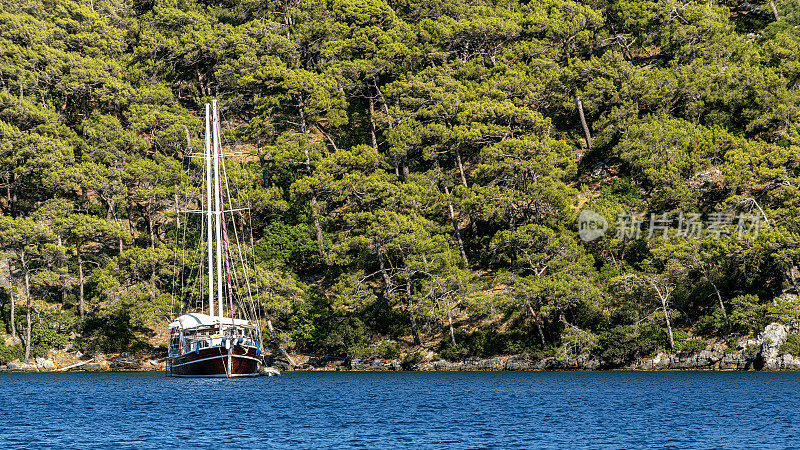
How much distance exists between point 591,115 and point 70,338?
193 feet

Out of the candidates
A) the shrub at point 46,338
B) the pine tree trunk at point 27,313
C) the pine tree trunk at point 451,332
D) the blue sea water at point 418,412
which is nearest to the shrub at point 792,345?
the blue sea water at point 418,412

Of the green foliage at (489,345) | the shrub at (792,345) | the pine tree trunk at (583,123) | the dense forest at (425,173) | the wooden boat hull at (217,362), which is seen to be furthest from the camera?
the pine tree trunk at (583,123)

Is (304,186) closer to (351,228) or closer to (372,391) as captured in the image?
(351,228)

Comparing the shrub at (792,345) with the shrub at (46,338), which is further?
the shrub at (46,338)

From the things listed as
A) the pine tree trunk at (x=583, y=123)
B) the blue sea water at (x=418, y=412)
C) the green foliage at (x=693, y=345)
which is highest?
the pine tree trunk at (x=583, y=123)

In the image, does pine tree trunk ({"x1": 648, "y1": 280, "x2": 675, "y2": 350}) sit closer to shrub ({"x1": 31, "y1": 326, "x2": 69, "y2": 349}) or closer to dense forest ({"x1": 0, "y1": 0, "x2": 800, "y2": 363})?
dense forest ({"x1": 0, "y1": 0, "x2": 800, "y2": 363})

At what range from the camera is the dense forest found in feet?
203

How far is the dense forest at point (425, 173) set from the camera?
6181 cm

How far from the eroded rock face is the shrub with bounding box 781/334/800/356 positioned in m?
0.26

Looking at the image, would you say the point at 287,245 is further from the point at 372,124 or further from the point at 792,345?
the point at 792,345

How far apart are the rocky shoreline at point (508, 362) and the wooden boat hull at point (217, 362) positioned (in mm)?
12388

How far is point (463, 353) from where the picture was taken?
65312 millimetres

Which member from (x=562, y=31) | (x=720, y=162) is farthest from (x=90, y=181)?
(x=720, y=162)

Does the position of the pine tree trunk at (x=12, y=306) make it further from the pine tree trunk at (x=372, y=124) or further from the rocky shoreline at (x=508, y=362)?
the pine tree trunk at (x=372, y=124)
